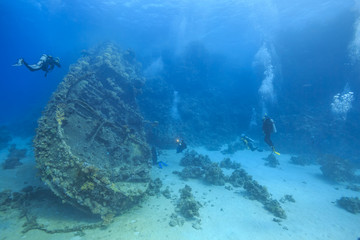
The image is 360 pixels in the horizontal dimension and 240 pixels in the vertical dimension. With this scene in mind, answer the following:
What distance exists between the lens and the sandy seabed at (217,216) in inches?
233

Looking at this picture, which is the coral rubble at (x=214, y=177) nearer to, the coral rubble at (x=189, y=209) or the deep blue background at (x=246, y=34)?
the coral rubble at (x=189, y=209)

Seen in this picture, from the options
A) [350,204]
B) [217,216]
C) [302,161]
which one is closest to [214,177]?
[217,216]

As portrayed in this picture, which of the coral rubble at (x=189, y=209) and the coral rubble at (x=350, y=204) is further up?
the coral rubble at (x=350, y=204)

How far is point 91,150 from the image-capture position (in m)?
7.72

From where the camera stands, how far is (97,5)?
27.7m

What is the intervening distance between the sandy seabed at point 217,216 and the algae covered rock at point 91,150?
98cm

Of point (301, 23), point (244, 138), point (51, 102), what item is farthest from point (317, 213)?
point (301, 23)

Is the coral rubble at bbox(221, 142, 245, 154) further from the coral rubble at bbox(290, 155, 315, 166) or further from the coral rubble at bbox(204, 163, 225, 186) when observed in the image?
the coral rubble at bbox(204, 163, 225, 186)

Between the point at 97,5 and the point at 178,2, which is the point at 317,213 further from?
the point at 97,5

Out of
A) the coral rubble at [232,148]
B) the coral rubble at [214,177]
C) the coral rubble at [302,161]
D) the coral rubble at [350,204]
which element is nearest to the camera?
the coral rubble at [350,204]

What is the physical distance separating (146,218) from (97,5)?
3353 cm

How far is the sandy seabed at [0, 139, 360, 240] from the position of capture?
592 cm

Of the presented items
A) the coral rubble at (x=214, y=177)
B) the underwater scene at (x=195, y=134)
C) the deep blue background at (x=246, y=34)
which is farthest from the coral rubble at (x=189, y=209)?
the deep blue background at (x=246, y=34)

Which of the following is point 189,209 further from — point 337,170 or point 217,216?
point 337,170
